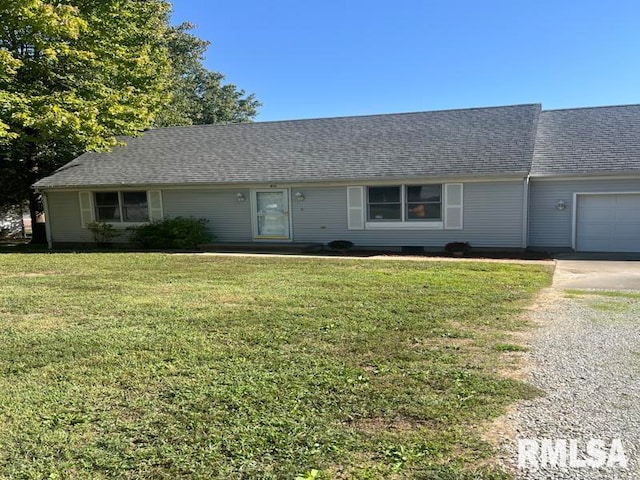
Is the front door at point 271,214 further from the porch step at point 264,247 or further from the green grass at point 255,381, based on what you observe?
the green grass at point 255,381

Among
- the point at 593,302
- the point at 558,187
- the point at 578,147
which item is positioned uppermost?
the point at 578,147

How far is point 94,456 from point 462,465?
2.21 m

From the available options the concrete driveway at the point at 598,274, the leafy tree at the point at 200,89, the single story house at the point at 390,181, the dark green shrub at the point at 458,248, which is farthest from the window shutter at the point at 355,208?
the leafy tree at the point at 200,89

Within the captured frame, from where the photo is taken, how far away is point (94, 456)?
2.94 m

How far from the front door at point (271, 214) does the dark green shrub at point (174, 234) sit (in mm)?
1828

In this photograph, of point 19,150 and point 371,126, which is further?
point 19,150

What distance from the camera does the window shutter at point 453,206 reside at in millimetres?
14008

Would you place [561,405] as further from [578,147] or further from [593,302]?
[578,147]

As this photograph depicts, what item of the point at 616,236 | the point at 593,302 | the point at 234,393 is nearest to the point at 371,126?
the point at 616,236

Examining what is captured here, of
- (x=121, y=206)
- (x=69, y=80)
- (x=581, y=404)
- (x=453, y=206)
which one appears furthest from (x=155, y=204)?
(x=581, y=404)

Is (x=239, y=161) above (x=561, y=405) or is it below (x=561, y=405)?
above

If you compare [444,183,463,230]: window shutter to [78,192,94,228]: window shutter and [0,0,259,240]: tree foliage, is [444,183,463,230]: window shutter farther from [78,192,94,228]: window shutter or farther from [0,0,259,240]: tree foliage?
[78,192,94,228]: window shutter

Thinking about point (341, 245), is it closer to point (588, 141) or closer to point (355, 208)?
point (355, 208)

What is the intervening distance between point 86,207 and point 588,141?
1714 centimetres
